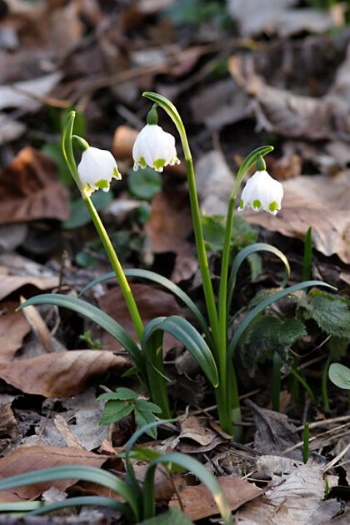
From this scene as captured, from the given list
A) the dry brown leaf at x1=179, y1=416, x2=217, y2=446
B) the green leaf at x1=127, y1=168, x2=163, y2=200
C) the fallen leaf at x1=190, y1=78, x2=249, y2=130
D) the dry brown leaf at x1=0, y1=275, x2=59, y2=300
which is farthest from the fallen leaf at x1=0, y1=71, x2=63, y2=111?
the dry brown leaf at x1=179, y1=416, x2=217, y2=446

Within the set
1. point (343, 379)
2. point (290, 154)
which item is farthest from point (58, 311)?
point (290, 154)

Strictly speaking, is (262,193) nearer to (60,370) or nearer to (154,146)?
(154,146)

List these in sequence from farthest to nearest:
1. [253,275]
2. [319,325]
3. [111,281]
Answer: [111,281], [253,275], [319,325]

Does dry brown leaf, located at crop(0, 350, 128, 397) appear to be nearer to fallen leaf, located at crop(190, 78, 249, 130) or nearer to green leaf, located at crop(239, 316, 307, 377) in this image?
green leaf, located at crop(239, 316, 307, 377)

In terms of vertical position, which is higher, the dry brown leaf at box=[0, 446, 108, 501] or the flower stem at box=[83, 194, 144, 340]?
the flower stem at box=[83, 194, 144, 340]

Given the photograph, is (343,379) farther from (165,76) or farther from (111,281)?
(165,76)

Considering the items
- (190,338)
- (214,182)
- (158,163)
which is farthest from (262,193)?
(214,182)
